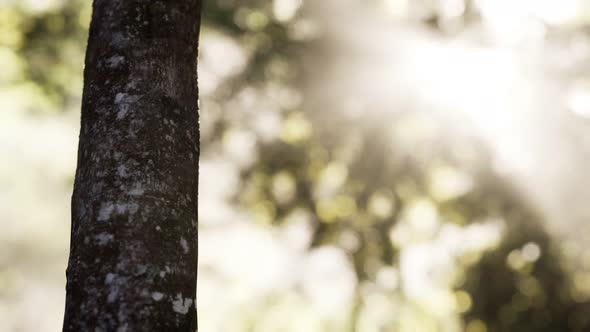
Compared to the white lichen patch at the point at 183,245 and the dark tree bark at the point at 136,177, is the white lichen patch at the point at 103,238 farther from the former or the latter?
the white lichen patch at the point at 183,245

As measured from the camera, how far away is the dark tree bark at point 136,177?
1.78m

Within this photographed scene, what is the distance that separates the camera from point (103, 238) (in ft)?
6.05

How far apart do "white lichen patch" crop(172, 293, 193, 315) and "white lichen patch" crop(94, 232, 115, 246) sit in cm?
30

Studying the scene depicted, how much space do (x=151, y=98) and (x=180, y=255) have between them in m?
0.61

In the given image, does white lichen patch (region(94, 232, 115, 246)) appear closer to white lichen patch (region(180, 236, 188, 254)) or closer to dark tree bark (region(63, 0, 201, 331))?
dark tree bark (region(63, 0, 201, 331))

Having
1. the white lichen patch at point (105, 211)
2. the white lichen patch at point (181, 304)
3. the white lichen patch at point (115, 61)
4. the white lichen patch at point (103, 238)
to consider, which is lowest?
A: the white lichen patch at point (181, 304)

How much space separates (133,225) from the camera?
1854mm

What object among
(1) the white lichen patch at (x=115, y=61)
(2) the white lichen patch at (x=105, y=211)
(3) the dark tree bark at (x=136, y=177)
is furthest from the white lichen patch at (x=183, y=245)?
(1) the white lichen patch at (x=115, y=61)

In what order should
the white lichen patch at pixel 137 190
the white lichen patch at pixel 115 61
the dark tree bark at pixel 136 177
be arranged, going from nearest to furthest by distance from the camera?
the dark tree bark at pixel 136 177, the white lichen patch at pixel 137 190, the white lichen patch at pixel 115 61

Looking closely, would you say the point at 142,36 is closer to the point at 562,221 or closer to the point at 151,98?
the point at 151,98

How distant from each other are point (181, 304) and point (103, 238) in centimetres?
35

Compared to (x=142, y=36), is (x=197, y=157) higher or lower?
lower

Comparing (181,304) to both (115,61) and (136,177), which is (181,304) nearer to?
(136,177)

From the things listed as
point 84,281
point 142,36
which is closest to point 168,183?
point 84,281
